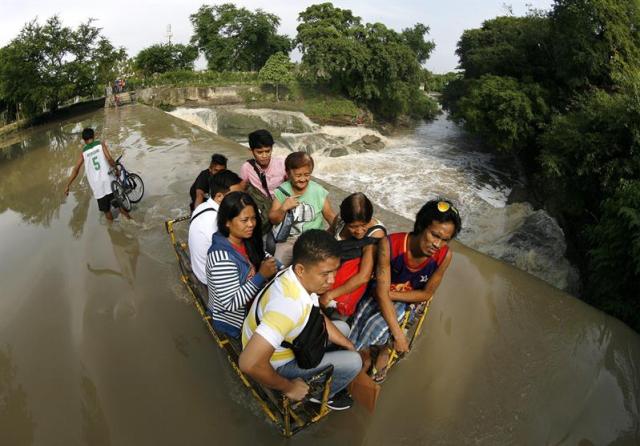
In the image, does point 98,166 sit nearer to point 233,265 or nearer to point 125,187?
point 125,187

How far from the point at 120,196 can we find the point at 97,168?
740mm

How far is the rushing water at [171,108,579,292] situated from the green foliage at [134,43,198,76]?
13525 mm

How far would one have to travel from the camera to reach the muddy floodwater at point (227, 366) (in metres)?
3.18

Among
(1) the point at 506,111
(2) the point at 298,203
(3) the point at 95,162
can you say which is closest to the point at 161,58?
(1) the point at 506,111

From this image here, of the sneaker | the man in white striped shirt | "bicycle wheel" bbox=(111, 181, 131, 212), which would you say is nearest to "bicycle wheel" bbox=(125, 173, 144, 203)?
"bicycle wheel" bbox=(111, 181, 131, 212)

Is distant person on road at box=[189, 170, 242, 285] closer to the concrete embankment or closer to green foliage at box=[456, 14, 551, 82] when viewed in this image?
green foliage at box=[456, 14, 551, 82]

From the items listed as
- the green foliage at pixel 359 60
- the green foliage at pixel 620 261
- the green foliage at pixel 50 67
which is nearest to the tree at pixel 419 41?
the green foliage at pixel 359 60

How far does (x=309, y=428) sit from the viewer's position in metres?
3.09

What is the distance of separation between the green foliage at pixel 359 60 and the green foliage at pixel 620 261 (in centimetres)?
2185

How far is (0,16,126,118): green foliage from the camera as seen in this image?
20.7 metres

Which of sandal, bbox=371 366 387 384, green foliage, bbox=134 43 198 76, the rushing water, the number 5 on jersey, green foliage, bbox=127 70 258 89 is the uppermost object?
green foliage, bbox=134 43 198 76

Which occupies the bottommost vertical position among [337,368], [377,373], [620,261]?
[620,261]

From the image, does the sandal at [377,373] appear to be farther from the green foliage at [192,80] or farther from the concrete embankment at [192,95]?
the green foliage at [192,80]

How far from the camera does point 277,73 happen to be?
2941cm
